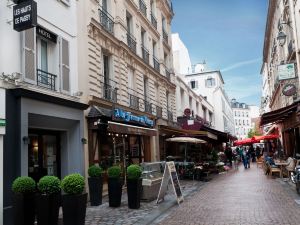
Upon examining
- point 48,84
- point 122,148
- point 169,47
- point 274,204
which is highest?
point 169,47

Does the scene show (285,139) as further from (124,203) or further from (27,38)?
(27,38)

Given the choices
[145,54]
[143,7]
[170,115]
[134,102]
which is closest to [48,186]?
[134,102]

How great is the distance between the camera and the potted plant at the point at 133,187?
34.4 ft

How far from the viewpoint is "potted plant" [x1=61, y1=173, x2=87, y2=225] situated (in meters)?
7.00

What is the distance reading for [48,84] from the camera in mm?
11070

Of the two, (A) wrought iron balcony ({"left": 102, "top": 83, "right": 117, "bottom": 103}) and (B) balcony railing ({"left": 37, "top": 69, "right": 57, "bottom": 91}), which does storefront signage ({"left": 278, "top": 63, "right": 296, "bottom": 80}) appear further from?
(B) balcony railing ({"left": 37, "top": 69, "right": 57, "bottom": 91})

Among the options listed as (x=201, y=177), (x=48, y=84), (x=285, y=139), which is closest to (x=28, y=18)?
(x=48, y=84)

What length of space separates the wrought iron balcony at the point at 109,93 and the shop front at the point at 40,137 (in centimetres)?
240

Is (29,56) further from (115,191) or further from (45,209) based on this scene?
(45,209)

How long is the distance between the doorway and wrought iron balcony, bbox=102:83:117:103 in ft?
10.2

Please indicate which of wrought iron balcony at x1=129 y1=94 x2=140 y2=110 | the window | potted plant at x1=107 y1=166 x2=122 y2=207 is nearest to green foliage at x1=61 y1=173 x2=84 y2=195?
potted plant at x1=107 y1=166 x2=122 y2=207

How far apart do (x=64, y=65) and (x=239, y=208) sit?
6832mm

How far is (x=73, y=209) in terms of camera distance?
6.99m

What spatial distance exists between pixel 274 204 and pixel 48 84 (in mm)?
7504
